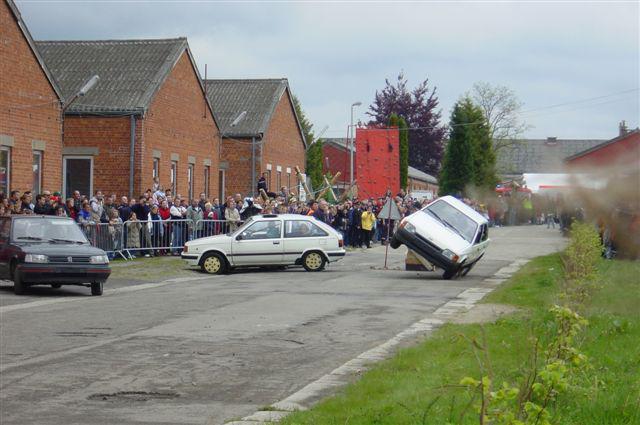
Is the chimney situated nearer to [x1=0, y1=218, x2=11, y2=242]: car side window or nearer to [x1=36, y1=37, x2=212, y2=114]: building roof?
[x1=0, y1=218, x2=11, y2=242]: car side window

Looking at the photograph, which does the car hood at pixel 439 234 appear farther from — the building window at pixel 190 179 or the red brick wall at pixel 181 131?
the building window at pixel 190 179

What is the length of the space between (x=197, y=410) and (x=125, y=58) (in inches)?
1439

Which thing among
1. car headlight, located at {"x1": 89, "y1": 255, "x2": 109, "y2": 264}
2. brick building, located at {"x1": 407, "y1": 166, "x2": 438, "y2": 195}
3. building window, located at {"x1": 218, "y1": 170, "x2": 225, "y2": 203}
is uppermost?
brick building, located at {"x1": 407, "y1": 166, "x2": 438, "y2": 195}

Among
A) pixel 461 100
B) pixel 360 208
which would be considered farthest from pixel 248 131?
pixel 461 100

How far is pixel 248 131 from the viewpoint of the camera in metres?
55.3


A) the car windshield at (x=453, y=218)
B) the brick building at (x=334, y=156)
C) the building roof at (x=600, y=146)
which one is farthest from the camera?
the brick building at (x=334, y=156)

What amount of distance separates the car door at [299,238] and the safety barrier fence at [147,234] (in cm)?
484

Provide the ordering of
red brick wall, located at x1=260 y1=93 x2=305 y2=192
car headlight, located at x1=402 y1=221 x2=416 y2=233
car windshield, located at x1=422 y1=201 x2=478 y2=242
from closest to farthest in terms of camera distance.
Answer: car headlight, located at x1=402 y1=221 x2=416 y2=233 < car windshield, located at x1=422 y1=201 x2=478 y2=242 < red brick wall, located at x1=260 y1=93 x2=305 y2=192

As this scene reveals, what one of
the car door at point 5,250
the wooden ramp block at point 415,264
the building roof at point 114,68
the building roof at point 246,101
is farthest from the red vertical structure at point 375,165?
the car door at point 5,250

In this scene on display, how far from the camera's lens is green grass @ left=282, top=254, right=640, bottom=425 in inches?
336

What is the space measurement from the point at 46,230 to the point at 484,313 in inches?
392

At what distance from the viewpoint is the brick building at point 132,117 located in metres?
41.2

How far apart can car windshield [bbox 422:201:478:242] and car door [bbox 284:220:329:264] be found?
3264 mm

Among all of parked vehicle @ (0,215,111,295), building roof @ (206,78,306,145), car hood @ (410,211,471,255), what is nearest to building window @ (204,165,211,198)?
building roof @ (206,78,306,145)
